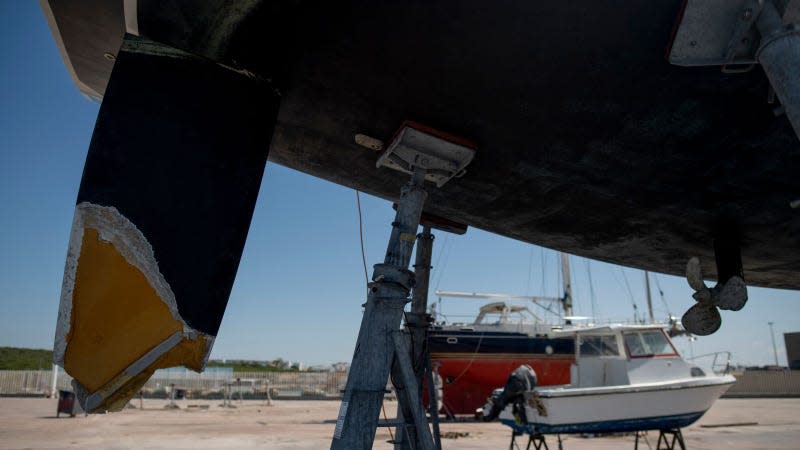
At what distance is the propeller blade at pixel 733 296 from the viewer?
4.16 meters

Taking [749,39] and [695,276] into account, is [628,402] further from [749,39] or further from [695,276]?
[749,39]

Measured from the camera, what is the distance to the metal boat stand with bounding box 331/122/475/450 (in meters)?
2.91

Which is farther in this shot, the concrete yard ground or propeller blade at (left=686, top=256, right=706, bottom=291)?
the concrete yard ground

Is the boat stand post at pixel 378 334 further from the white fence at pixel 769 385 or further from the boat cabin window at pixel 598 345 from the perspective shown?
the white fence at pixel 769 385

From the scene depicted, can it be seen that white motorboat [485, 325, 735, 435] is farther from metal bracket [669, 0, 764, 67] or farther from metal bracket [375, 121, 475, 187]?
metal bracket [669, 0, 764, 67]

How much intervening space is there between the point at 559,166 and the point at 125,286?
10.6ft

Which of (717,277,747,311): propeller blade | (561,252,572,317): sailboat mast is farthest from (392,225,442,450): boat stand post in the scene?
Result: (561,252,572,317): sailboat mast

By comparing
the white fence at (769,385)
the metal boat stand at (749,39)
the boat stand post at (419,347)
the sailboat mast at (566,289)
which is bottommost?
the white fence at (769,385)

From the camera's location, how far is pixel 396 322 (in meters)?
3.18

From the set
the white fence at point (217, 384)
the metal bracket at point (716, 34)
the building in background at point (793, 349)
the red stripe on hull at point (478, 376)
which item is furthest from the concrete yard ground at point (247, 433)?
the building in background at point (793, 349)

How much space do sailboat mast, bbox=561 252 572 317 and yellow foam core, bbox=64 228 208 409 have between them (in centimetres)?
2228

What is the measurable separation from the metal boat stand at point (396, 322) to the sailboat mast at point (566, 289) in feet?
68.4

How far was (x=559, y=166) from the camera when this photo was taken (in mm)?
3930

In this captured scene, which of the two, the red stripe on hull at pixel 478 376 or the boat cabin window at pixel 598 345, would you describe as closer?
the boat cabin window at pixel 598 345
